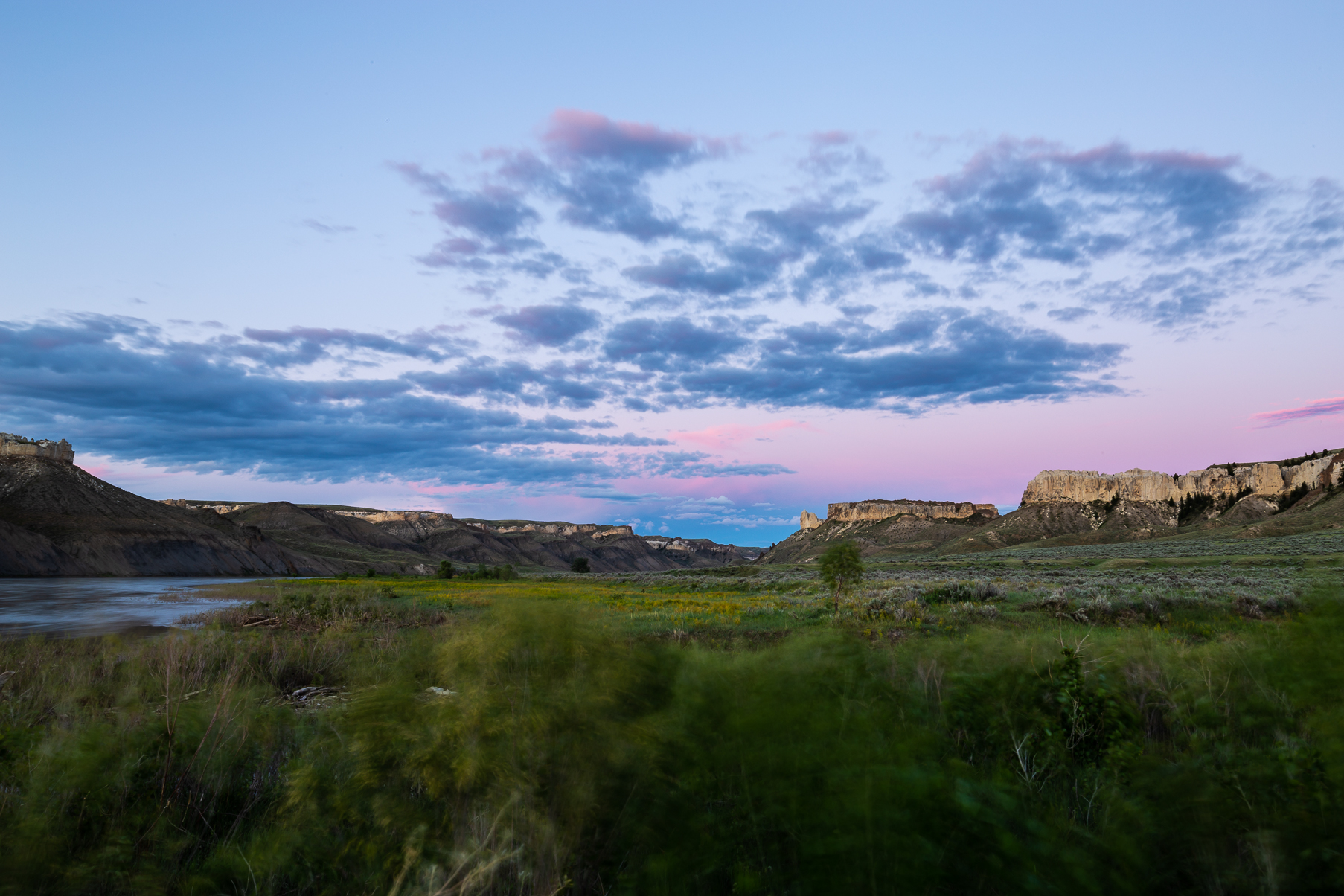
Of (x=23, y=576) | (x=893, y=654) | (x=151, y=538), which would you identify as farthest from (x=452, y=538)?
(x=893, y=654)

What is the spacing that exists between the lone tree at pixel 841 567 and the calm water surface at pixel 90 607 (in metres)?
22.3

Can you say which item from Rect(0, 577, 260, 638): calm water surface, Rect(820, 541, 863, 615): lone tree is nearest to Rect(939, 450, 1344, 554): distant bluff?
Rect(820, 541, 863, 615): lone tree

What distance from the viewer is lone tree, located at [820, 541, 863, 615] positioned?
24.4 metres

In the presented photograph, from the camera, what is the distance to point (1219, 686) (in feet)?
19.3

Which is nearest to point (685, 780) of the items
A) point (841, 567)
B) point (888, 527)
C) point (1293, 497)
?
point (841, 567)

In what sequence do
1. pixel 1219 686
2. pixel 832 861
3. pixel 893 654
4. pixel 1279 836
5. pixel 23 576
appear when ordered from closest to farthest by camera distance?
pixel 832 861 → pixel 1279 836 → pixel 1219 686 → pixel 893 654 → pixel 23 576

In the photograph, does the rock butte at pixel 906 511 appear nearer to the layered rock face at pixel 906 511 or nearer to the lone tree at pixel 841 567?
the layered rock face at pixel 906 511

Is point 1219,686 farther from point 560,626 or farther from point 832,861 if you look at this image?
point 560,626

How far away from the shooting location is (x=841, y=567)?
963 inches

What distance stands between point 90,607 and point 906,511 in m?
172

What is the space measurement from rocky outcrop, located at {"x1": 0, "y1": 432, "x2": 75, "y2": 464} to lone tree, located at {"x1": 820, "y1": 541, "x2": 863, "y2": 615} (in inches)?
4938

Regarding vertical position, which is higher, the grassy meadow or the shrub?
the shrub

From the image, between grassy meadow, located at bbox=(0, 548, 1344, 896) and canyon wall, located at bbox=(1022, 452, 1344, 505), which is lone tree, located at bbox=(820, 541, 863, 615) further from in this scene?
canyon wall, located at bbox=(1022, 452, 1344, 505)

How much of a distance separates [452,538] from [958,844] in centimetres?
18918
